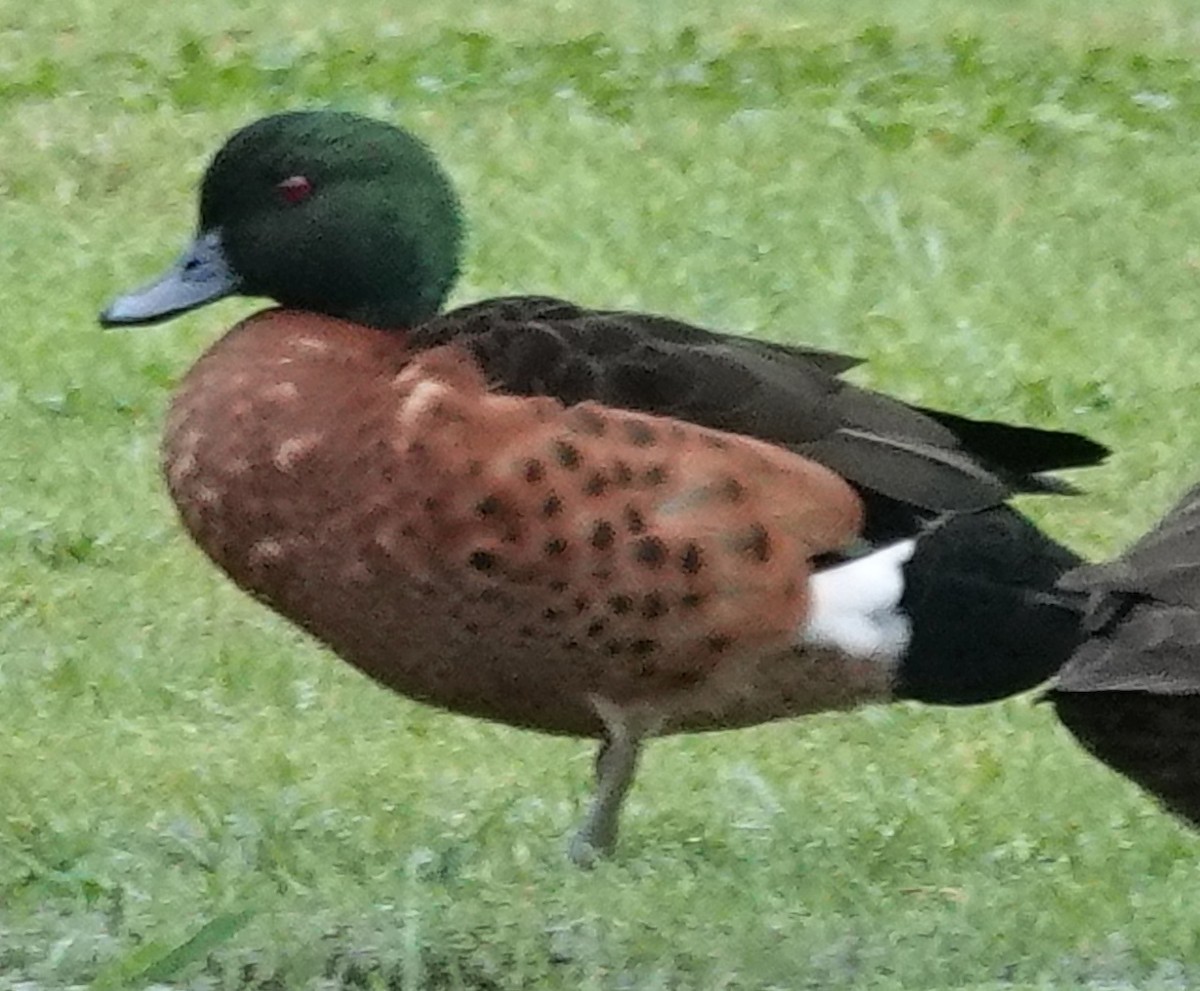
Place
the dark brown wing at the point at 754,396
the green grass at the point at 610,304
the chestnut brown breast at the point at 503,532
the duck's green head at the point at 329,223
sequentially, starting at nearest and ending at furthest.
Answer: the green grass at the point at 610,304 → the chestnut brown breast at the point at 503,532 → the dark brown wing at the point at 754,396 → the duck's green head at the point at 329,223

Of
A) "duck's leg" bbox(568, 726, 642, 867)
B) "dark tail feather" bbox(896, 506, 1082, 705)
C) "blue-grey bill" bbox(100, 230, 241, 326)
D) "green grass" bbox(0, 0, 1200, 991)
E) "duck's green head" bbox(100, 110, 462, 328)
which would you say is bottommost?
"green grass" bbox(0, 0, 1200, 991)

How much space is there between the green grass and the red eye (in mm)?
1010

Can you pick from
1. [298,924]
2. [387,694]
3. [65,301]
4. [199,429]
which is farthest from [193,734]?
[65,301]

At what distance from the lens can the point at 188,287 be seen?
5430 millimetres

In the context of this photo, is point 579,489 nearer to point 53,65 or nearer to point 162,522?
point 162,522

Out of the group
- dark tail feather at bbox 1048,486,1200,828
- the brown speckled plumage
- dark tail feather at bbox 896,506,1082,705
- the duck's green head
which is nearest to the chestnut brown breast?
the brown speckled plumage

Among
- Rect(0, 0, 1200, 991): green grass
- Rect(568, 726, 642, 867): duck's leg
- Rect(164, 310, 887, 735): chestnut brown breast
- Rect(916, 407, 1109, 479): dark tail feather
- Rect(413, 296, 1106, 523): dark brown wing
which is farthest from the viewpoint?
Rect(916, 407, 1109, 479): dark tail feather

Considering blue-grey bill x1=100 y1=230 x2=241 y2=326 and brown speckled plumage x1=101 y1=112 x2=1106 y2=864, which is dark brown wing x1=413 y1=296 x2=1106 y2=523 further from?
blue-grey bill x1=100 y1=230 x2=241 y2=326

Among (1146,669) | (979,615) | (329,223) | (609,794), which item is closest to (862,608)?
(979,615)

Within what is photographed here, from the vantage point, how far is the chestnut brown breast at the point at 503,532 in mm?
4789

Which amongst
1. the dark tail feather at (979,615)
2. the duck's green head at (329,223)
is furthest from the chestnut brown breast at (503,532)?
the duck's green head at (329,223)

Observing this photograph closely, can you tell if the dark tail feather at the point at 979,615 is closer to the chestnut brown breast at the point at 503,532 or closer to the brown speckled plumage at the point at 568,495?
the brown speckled plumage at the point at 568,495

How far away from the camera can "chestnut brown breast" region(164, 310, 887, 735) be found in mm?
4789

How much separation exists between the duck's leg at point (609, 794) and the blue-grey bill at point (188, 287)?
3.39ft
